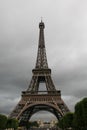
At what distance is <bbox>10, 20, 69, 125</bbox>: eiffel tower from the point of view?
4208 inches

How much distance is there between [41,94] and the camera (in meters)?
111

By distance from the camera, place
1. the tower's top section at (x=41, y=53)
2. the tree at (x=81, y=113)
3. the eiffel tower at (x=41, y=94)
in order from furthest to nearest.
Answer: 1. the tower's top section at (x=41, y=53)
2. the eiffel tower at (x=41, y=94)
3. the tree at (x=81, y=113)

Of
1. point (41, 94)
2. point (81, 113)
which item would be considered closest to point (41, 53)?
point (41, 94)

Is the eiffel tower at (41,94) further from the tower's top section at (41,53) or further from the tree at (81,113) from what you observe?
→ the tree at (81,113)

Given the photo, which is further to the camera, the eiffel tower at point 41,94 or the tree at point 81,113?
the eiffel tower at point 41,94

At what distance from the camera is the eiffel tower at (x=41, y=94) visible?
10688 centimetres

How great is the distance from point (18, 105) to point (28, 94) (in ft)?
16.7

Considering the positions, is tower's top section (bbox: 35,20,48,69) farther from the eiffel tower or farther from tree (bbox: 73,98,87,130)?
tree (bbox: 73,98,87,130)

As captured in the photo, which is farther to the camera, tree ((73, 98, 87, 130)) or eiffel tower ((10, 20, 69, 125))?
eiffel tower ((10, 20, 69, 125))

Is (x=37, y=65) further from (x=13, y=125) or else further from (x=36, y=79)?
(x=13, y=125)

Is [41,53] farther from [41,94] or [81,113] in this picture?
[81,113]

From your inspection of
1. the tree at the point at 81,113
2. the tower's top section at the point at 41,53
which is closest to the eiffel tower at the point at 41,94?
the tower's top section at the point at 41,53

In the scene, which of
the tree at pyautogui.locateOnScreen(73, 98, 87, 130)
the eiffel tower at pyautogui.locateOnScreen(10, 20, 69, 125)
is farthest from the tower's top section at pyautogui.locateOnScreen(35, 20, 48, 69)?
the tree at pyautogui.locateOnScreen(73, 98, 87, 130)

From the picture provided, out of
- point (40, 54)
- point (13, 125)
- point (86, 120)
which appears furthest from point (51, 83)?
point (86, 120)
